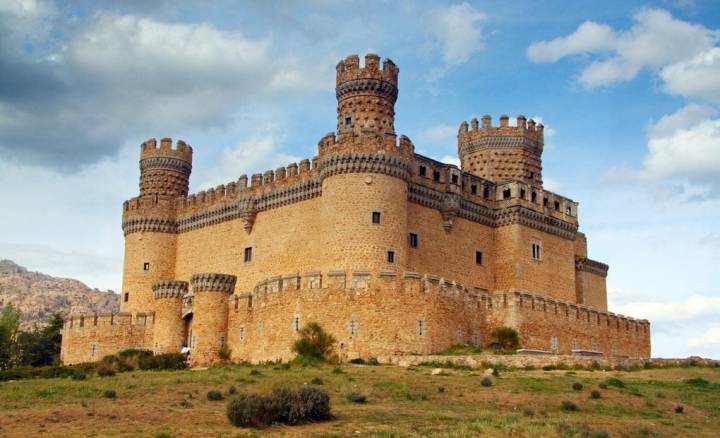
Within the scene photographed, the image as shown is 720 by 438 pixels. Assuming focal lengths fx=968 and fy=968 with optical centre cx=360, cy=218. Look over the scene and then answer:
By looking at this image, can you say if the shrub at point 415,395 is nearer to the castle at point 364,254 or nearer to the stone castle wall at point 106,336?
the castle at point 364,254

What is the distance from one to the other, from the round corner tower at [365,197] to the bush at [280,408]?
15.1 m

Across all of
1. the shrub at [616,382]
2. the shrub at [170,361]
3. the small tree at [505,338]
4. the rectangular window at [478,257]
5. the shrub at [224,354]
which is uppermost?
the rectangular window at [478,257]

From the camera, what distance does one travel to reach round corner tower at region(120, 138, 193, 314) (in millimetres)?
52062

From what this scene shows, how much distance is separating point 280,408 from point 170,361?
18511 millimetres

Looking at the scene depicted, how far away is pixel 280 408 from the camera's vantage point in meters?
23.2

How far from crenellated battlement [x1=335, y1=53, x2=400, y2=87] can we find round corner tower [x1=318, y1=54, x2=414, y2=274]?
10.7 feet

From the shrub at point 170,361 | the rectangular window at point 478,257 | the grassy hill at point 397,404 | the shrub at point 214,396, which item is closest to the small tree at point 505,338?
the grassy hill at point 397,404

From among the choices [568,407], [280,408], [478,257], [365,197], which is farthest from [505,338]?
[280,408]

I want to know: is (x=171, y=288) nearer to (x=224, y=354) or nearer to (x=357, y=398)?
(x=224, y=354)

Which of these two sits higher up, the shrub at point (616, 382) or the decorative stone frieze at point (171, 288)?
the decorative stone frieze at point (171, 288)

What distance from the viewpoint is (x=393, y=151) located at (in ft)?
136

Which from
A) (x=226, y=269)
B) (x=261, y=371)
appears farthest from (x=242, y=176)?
(x=261, y=371)

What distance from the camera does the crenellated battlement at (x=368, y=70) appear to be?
147 feet

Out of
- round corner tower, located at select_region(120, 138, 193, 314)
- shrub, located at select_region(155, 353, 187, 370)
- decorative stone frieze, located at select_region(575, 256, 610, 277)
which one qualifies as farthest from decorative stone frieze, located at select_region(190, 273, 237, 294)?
decorative stone frieze, located at select_region(575, 256, 610, 277)
